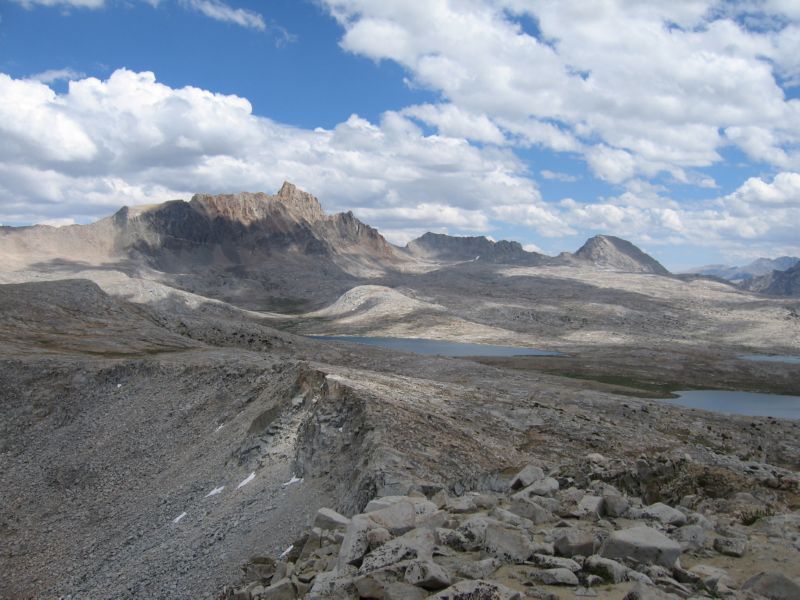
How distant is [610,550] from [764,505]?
32.1 ft

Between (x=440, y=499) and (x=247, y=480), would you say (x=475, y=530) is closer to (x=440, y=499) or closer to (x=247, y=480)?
(x=440, y=499)

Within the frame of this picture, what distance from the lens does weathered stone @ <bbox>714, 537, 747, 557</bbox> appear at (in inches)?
577

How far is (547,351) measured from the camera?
164625mm

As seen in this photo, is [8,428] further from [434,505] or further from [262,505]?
[434,505]

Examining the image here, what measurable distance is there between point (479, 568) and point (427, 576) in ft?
4.46

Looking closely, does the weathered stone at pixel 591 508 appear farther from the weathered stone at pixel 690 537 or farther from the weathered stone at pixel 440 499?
the weathered stone at pixel 440 499

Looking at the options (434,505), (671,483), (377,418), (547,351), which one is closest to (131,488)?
(377,418)

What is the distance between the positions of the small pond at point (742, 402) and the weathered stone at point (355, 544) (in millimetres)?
87142

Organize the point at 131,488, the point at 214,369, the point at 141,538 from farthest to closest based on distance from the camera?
the point at 214,369 → the point at 131,488 → the point at 141,538

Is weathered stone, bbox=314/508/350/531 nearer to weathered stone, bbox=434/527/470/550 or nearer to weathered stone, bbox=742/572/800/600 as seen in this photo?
weathered stone, bbox=434/527/470/550

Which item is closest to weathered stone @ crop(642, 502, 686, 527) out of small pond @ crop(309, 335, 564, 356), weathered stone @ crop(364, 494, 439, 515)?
weathered stone @ crop(364, 494, 439, 515)

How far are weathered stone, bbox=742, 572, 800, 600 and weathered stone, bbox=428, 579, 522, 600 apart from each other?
468cm

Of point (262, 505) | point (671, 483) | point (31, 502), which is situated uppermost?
point (671, 483)

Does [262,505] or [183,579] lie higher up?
[262,505]
